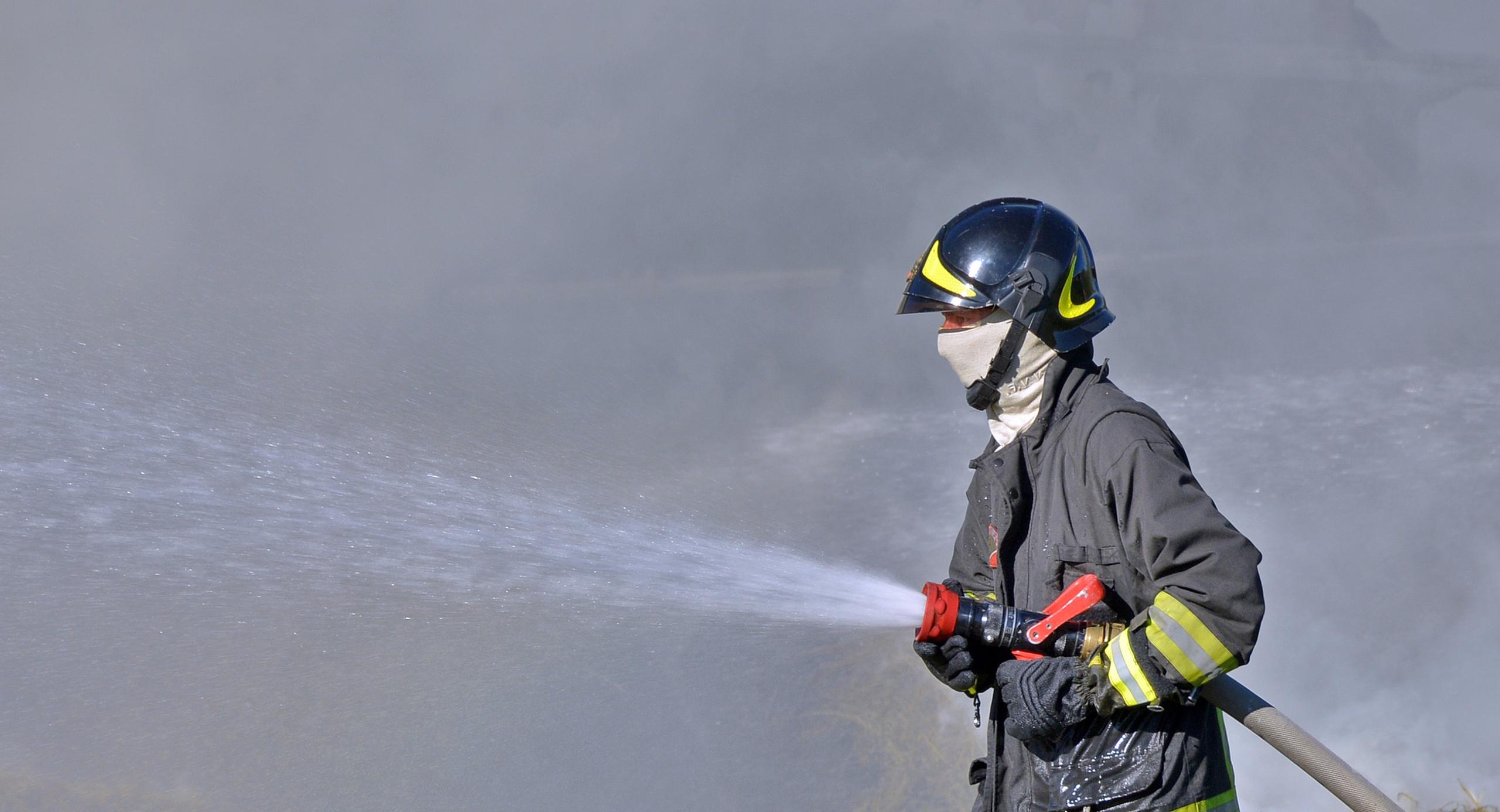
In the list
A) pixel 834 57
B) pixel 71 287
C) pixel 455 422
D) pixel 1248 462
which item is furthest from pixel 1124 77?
pixel 71 287

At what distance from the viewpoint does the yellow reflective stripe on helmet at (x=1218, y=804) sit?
6.63 ft

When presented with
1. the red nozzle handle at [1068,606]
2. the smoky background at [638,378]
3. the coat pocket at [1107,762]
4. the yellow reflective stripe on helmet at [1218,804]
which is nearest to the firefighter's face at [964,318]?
the red nozzle handle at [1068,606]

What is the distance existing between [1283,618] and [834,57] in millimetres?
3389

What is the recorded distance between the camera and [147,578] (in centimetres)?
401

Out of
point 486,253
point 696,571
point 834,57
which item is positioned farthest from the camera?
point 834,57

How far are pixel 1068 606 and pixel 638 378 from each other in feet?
11.7

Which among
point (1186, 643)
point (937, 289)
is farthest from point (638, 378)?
point (1186, 643)

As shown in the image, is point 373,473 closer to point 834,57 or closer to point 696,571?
point 696,571

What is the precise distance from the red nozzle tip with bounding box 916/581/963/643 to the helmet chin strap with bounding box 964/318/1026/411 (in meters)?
0.34

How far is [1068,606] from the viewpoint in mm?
2035

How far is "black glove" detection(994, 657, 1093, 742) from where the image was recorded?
2.02 meters

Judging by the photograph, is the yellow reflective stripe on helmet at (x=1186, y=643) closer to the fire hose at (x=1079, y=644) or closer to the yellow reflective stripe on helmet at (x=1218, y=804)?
the fire hose at (x=1079, y=644)

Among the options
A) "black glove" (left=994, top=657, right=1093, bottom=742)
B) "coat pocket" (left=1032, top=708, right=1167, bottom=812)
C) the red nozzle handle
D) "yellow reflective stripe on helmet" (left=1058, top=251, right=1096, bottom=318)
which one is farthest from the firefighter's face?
"coat pocket" (left=1032, top=708, right=1167, bottom=812)

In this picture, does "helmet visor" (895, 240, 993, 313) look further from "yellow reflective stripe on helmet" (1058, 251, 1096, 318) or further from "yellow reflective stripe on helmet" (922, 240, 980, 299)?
"yellow reflective stripe on helmet" (1058, 251, 1096, 318)
